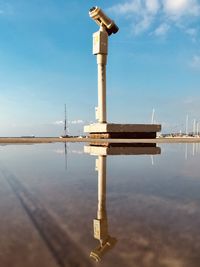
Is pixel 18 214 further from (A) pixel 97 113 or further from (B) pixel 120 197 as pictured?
(A) pixel 97 113

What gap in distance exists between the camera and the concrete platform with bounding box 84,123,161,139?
2509 cm

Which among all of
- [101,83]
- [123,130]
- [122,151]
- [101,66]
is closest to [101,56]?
[101,66]

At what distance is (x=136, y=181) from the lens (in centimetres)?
618

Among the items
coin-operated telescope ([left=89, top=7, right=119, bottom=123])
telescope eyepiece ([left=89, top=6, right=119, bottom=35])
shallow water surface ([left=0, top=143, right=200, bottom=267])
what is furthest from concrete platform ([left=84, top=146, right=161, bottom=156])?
telescope eyepiece ([left=89, top=6, right=119, bottom=35])

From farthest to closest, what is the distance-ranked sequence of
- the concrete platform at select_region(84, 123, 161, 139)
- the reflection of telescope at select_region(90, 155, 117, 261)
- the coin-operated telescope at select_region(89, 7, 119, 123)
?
the coin-operated telescope at select_region(89, 7, 119, 123), the concrete platform at select_region(84, 123, 161, 139), the reflection of telescope at select_region(90, 155, 117, 261)

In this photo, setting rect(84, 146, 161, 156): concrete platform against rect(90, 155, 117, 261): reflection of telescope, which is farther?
rect(84, 146, 161, 156): concrete platform

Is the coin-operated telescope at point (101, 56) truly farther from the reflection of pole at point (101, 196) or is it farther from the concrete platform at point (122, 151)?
the reflection of pole at point (101, 196)

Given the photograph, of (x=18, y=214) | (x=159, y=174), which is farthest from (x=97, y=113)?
(x=18, y=214)

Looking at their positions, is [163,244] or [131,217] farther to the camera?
[131,217]

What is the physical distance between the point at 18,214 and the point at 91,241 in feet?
4.02

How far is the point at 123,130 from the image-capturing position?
83.3 ft

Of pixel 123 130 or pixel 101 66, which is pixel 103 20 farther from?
pixel 123 130

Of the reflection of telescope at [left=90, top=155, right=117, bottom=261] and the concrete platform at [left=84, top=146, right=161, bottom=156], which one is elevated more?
the reflection of telescope at [left=90, top=155, right=117, bottom=261]

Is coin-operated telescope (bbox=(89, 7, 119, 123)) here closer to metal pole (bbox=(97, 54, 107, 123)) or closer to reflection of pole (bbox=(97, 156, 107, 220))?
metal pole (bbox=(97, 54, 107, 123))
